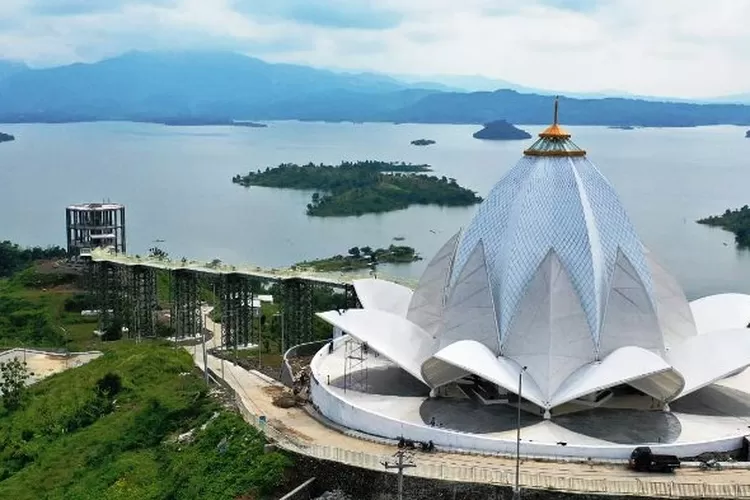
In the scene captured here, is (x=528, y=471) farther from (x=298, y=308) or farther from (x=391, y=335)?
(x=298, y=308)

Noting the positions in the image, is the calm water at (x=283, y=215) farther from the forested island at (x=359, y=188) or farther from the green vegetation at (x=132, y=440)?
the green vegetation at (x=132, y=440)

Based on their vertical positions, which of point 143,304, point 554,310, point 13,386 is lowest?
point 13,386

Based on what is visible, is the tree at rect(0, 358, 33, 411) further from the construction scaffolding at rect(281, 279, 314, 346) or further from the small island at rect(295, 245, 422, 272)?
the small island at rect(295, 245, 422, 272)

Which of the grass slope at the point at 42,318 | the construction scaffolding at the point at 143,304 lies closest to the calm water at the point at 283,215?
the grass slope at the point at 42,318

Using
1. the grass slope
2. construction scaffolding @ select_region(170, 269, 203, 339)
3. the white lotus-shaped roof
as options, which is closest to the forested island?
the grass slope

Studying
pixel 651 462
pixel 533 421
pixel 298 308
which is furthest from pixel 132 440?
pixel 298 308

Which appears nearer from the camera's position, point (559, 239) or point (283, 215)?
point (559, 239)

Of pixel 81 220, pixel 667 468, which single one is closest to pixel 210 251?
pixel 81 220
